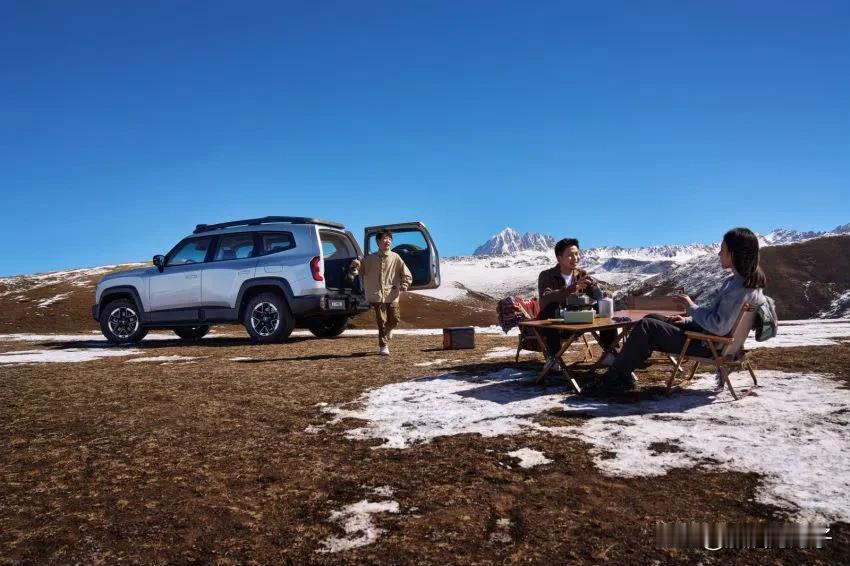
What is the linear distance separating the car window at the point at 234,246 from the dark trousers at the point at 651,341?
8.38 meters

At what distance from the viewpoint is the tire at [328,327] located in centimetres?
1354

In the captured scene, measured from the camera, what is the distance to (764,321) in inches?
189

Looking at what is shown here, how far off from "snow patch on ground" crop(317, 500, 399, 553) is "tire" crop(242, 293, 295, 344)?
8.37 metres

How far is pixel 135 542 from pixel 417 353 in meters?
6.76

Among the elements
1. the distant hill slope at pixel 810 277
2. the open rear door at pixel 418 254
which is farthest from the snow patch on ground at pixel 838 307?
the open rear door at pixel 418 254

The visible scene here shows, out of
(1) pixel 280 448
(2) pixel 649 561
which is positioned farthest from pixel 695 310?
(1) pixel 280 448

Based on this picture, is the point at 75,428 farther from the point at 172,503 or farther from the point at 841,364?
the point at 841,364

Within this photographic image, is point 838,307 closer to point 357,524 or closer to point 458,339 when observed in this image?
point 458,339

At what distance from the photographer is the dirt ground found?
245 centimetres

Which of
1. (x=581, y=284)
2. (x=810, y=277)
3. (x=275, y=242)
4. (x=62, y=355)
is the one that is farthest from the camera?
(x=810, y=277)

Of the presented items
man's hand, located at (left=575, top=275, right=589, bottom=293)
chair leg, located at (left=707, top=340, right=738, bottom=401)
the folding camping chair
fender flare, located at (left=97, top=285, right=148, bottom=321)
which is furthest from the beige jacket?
fender flare, located at (left=97, top=285, right=148, bottom=321)

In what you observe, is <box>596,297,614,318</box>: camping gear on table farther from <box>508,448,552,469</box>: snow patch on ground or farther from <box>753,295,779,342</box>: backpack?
<box>508,448,552,469</box>: snow patch on ground

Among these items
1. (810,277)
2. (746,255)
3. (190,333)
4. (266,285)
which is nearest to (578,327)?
(746,255)

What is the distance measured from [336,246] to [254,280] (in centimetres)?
213
